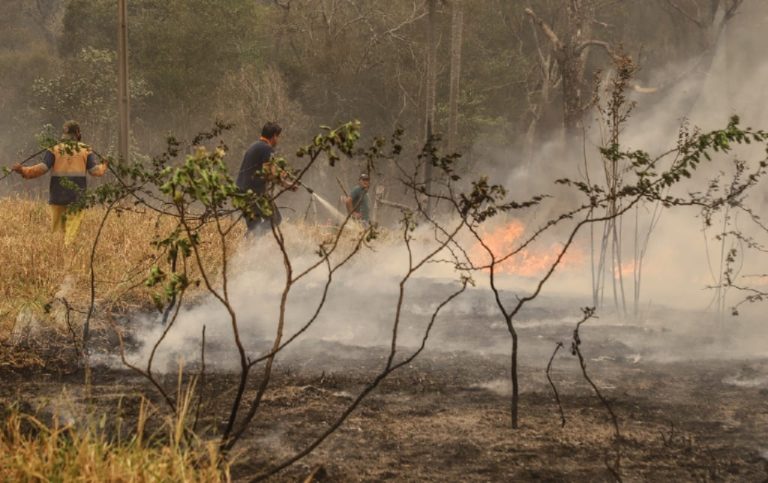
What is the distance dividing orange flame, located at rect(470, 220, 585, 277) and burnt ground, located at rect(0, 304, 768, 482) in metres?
7.73

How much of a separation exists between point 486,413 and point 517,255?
10.8 m

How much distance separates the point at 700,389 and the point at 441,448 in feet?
8.07

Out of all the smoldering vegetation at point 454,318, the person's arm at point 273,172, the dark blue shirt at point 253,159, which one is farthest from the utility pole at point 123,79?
the person's arm at point 273,172

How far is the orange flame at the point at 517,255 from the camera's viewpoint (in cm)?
1592

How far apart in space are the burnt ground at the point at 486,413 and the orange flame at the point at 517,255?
25.4ft

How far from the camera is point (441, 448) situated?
5113 millimetres

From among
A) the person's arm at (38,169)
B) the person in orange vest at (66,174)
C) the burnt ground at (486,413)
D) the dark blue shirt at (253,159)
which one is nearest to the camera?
the burnt ground at (486,413)

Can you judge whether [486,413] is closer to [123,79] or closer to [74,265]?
[74,265]

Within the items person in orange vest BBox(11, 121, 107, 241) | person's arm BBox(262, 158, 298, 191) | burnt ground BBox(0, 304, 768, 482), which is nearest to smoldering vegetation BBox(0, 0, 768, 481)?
burnt ground BBox(0, 304, 768, 482)

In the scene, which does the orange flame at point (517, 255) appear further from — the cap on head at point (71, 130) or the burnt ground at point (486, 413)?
the burnt ground at point (486, 413)

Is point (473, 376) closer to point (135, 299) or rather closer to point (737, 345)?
point (737, 345)

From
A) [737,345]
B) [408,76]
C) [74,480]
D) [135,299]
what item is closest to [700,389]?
[737,345]

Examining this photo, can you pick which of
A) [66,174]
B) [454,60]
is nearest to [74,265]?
[66,174]

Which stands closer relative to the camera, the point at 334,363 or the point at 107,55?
the point at 334,363
